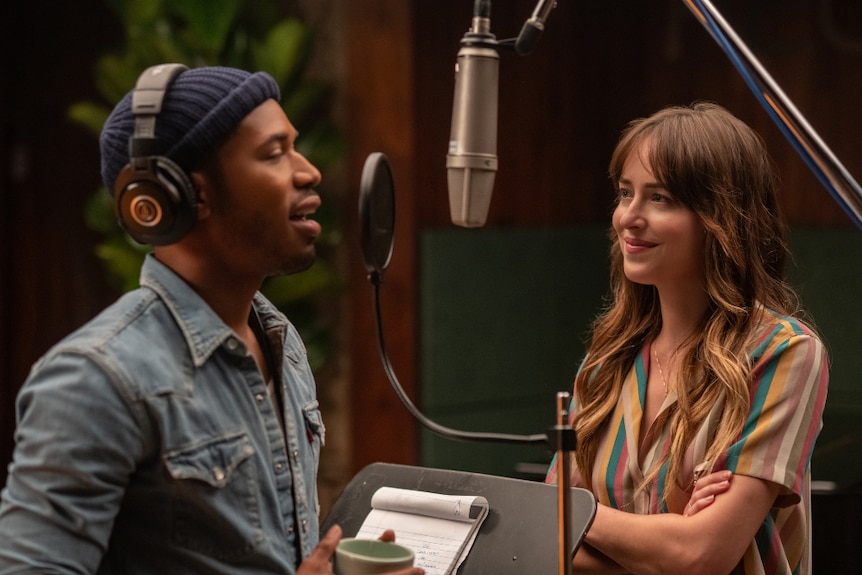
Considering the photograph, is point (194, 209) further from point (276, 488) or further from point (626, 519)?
point (626, 519)

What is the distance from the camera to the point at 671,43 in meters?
4.71

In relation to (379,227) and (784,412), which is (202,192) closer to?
(379,227)

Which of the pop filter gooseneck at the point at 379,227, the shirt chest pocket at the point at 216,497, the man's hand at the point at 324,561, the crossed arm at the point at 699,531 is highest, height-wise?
the pop filter gooseneck at the point at 379,227

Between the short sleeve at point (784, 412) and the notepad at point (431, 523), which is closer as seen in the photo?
the notepad at point (431, 523)

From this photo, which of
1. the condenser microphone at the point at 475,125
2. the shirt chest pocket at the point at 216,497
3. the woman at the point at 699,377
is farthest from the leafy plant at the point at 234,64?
the shirt chest pocket at the point at 216,497

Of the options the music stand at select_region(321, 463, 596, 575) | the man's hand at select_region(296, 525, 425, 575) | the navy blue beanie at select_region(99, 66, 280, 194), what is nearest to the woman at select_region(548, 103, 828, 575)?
the music stand at select_region(321, 463, 596, 575)

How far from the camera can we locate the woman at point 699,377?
1.80 m

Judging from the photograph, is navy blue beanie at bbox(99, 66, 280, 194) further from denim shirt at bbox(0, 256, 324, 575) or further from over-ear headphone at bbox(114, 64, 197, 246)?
denim shirt at bbox(0, 256, 324, 575)

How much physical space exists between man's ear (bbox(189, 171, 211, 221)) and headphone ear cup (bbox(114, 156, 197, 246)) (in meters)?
0.02

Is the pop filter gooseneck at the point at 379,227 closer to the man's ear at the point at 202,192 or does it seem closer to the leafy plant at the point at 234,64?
the man's ear at the point at 202,192

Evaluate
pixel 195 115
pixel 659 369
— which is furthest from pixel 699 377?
pixel 195 115

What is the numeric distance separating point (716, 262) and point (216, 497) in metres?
1.01

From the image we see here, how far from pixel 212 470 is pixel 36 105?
3.93 metres

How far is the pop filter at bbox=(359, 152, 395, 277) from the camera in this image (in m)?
1.39
